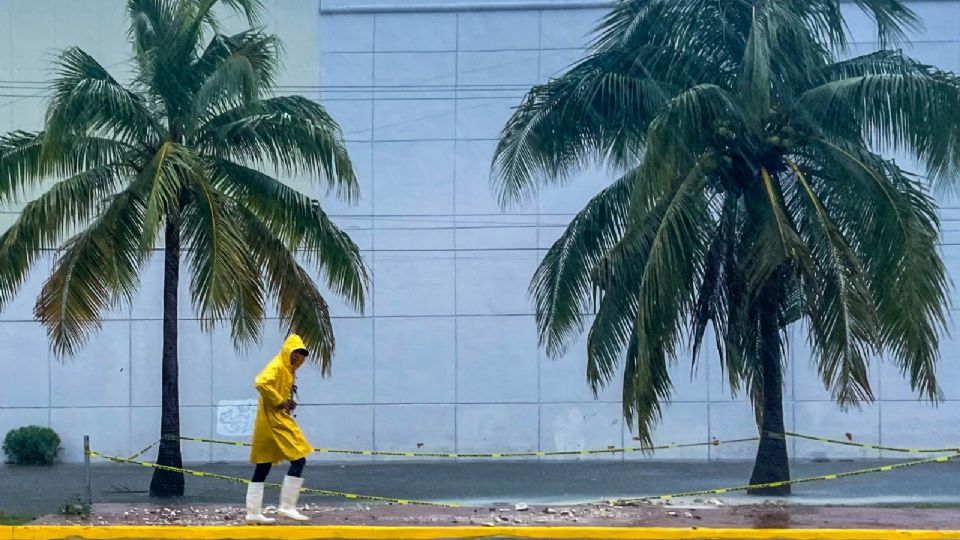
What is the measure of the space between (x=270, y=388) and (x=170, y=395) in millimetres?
4054

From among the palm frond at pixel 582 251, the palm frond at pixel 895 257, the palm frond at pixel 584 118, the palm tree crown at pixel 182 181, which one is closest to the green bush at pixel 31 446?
the palm tree crown at pixel 182 181

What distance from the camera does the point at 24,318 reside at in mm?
19516

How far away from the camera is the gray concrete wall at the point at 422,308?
1922 centimetres

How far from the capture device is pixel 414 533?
9.57m

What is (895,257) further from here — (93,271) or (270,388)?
(93,271)

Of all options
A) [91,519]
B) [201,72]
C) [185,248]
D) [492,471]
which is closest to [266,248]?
[185,248]

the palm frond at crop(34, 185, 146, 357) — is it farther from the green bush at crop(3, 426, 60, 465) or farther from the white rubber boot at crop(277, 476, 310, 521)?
the green bush at crop(3, 426, 60, 465)

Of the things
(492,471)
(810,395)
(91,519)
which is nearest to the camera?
(91,519)

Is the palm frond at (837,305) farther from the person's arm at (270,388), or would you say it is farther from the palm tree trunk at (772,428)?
the person's arm at (270,388)

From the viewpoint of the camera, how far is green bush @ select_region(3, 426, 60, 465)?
1877 cm

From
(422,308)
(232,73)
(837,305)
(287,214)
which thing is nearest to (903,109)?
(837,305)

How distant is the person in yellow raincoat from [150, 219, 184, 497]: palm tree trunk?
11.3ft

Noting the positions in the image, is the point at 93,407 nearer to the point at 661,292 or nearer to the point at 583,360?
the point at 583,360

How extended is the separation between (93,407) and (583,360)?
791cm
